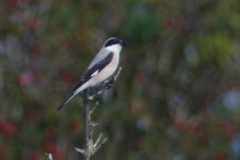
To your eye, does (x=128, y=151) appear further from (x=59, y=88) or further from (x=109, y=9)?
(x=109, y=9)

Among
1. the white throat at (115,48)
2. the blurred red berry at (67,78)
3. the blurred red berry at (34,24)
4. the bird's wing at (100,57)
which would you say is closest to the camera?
the bird's wing at (100,57)

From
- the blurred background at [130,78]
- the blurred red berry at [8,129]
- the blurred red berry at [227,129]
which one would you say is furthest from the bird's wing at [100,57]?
the blurred red berry at [227,129]

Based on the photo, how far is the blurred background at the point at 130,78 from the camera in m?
6.25

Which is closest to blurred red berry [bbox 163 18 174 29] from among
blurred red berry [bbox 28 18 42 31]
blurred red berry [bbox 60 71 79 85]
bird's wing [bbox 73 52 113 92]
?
blurred red berry [bbox 60 71 79 85]

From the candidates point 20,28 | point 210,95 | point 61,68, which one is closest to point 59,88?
point 61,68

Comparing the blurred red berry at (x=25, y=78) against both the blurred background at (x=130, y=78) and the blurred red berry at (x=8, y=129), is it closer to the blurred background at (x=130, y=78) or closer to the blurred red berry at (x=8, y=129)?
the blurred background at (x=130, y=78)

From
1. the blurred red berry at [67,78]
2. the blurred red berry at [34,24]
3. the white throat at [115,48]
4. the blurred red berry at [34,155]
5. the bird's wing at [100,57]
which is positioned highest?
the bird's wing at [100,57]

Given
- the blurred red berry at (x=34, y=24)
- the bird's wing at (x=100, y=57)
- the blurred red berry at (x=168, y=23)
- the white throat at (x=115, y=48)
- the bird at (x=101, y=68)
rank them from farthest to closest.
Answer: the blurred red berry at (x=168, y=23), the blurred red berry at (x=34, y=24), the white throat at (x=115, y=48), the bird's wing at (x=100, y=57), the bird at (x=101, y=68)

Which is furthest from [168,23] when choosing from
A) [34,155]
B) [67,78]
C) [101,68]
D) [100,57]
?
[34,155]

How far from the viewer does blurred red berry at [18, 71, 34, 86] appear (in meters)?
6.06

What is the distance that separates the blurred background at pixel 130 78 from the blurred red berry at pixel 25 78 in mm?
17

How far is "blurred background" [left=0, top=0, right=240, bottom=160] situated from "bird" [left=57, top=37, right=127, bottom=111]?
64.3 inches

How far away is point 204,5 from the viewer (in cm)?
691

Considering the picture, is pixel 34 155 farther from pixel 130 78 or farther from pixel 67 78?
pixel 130 78
